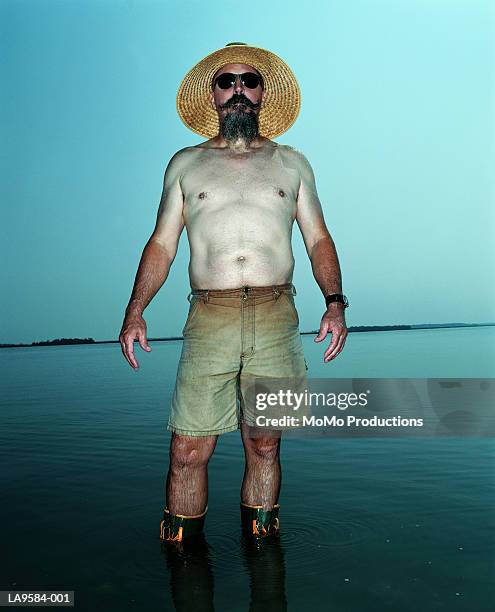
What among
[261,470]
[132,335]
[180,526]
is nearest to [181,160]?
[132,335]

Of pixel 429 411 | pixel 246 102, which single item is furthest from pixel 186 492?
pixel 429 411

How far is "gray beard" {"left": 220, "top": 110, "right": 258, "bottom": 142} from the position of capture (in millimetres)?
4195

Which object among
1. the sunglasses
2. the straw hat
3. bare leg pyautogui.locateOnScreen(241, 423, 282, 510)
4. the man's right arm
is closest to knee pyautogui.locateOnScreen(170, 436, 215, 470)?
bare leg pyautogui.locateOnScreen(241, 423, 282, 510)

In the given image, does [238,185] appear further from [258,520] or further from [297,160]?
[258,520]

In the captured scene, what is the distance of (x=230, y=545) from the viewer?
161 inches

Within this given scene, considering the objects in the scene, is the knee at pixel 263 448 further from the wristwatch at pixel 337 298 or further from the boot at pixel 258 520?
the wristwatch at pixel 337 298

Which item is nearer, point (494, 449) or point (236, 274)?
point (236, 274)

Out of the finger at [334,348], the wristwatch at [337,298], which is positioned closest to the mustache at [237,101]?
the wristwatch at [337,298]

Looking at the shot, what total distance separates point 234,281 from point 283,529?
5.67 feet

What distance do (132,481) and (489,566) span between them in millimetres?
3345

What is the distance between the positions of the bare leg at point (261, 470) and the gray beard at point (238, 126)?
6.00ft

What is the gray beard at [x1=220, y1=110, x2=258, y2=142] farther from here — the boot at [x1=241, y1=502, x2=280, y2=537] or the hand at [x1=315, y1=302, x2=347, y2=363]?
the boot at [x1=241, y1=502, x2=280, y2=537]

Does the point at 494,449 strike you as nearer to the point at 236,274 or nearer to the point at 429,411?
the point at 429,411

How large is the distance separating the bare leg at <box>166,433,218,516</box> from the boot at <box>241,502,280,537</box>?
0.37 m
